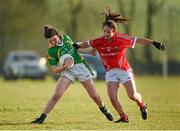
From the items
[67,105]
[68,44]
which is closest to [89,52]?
[68,44]

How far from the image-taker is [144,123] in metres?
13.6

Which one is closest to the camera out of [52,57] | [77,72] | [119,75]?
[119,75]

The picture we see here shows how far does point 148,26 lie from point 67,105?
34565 millimetres

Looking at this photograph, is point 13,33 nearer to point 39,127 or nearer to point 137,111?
point 137,111

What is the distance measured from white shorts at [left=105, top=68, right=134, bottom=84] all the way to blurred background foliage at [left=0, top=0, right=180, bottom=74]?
36447mm

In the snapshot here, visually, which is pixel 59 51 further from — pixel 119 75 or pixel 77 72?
pixel 119 75

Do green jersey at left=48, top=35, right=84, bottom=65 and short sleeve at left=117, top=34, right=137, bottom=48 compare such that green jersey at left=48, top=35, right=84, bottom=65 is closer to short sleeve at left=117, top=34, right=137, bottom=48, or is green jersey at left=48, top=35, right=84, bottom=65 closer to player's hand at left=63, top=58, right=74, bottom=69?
player's hand at left=63, top=58, right=74, bottom=69

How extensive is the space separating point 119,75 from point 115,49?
19.4 inches

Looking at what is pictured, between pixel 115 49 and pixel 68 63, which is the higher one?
pixel 115 49

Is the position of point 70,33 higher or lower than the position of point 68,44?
lower

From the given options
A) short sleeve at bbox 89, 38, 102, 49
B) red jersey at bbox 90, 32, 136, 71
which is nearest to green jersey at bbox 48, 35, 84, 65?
short sleeve at bbox 89, 38, 102, 49

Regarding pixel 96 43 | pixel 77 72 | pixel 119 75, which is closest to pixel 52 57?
pixel 77 72

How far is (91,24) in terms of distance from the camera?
55.0 m

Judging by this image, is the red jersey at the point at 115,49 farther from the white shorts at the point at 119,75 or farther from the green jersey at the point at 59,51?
the green jersey at the point at 59,51
